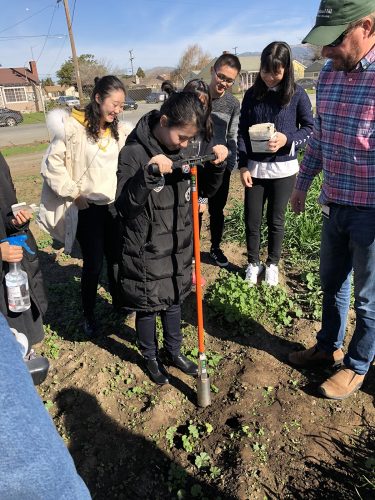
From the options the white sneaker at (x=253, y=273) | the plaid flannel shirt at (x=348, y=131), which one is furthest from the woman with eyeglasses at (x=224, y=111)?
the plaid flannel shirt at (x=348, y=131)

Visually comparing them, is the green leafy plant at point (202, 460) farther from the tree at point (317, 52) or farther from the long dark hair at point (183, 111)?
the tree at point (317, 52)

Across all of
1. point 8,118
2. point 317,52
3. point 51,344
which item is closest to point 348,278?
point 51,344

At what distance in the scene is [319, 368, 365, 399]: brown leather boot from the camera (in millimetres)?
2730

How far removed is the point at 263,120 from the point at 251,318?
170 centimetres

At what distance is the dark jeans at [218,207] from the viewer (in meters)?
4.28

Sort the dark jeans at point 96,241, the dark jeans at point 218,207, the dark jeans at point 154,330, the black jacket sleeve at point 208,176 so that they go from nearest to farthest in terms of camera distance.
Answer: the dark jeans at point 154,330, the black jacket sleeve at point 208,176, the dark jeans at point 96,241, the dark jeans at point 218,207

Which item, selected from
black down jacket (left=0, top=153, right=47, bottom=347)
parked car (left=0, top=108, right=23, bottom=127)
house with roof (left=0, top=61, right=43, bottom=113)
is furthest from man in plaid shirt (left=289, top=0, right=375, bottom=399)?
house with roof (left=0, top=61, right=43, bottom=113)

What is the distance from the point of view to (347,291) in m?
2.81

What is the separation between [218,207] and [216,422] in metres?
2.32

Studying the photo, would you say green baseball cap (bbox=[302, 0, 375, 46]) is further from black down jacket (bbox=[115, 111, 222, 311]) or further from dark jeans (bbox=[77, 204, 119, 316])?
dark jeans (bbox=[77, 204, 119, 316])

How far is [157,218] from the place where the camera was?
2561mm

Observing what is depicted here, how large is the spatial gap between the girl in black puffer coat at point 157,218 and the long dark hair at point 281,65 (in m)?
1.11

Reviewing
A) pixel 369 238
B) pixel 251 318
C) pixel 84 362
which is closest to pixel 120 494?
pixel 84 362

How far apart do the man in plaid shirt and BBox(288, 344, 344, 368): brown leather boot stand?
0.01 metres
